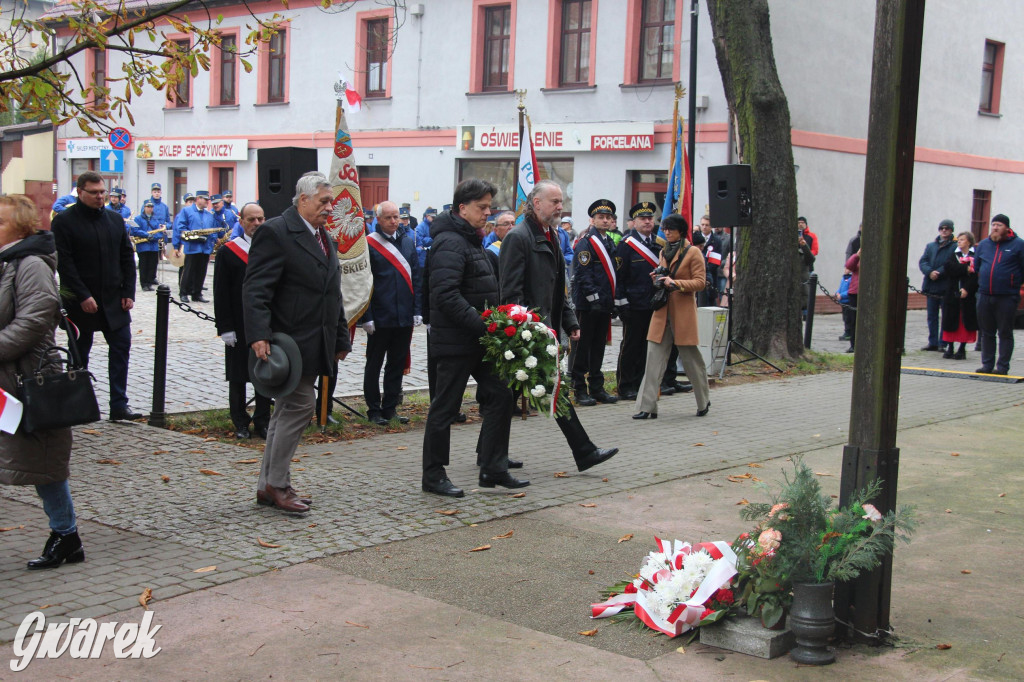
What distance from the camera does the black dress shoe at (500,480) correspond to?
743 centimetres

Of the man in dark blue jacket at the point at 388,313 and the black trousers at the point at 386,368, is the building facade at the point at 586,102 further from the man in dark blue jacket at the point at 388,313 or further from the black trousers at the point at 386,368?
the black trousers at the point at 386,368

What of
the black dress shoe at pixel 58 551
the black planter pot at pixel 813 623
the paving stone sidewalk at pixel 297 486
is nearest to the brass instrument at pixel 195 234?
the paving stone sidewalk at pixel 297 486

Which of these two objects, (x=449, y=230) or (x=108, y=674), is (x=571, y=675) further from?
(x=449, y=230)

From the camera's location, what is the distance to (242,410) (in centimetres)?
898

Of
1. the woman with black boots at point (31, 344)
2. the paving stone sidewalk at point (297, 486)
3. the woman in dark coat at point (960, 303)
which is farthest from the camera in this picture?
the woman in dark coat at point (960, 303)

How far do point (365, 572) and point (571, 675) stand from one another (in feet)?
5.19

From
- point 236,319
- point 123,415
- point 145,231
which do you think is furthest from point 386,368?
point 145,231

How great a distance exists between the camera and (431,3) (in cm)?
2797

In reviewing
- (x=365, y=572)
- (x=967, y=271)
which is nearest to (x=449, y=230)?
(x=365, y=572)

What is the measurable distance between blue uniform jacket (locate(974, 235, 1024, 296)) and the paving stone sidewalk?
3.40m

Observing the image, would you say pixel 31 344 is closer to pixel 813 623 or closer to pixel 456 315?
pixel 456 315

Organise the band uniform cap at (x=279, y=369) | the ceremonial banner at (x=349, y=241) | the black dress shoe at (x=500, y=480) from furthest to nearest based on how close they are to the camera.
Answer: the ceremonial banner at (x=349, y=241) < the black dress shoe at (x=500, y=480) < the band uniform cap at (x=279, y=369)

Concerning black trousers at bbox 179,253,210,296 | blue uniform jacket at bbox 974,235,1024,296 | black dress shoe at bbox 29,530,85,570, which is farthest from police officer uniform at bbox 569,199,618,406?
black trousers at bbox 179,253,210,296

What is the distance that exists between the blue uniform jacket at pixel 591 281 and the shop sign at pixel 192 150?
22806 mm
